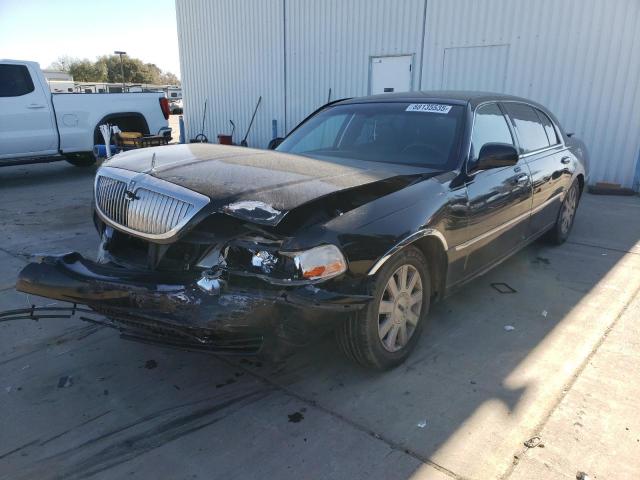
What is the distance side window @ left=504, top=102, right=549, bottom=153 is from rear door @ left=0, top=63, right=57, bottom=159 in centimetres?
869

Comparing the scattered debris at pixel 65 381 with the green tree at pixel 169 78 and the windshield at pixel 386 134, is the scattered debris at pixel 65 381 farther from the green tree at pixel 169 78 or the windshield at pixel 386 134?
the green tree at pixel 169 78

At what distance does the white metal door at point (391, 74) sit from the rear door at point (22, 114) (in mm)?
6817

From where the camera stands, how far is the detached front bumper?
230cm

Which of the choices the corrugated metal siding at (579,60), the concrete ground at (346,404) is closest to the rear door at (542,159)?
the concrete ground at (346,404)

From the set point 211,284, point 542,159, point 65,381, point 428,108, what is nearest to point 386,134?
point 428,108

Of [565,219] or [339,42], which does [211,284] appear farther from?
[339,42]

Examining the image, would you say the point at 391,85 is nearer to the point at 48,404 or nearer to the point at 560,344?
the point at 560,344

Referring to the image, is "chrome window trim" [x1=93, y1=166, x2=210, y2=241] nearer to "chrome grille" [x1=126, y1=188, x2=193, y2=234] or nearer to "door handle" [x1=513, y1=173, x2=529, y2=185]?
"chrome grille" [x1=126, y1=188, x2=193, y2=234]

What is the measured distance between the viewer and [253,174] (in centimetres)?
280

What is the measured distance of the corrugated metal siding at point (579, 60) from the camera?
8414 millimetres

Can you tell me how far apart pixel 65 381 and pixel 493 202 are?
307 centimetres

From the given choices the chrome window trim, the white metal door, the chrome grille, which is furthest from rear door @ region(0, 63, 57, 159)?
the chrome grille

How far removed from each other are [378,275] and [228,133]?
→ 1346cm

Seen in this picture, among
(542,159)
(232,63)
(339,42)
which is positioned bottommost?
(542,159)
